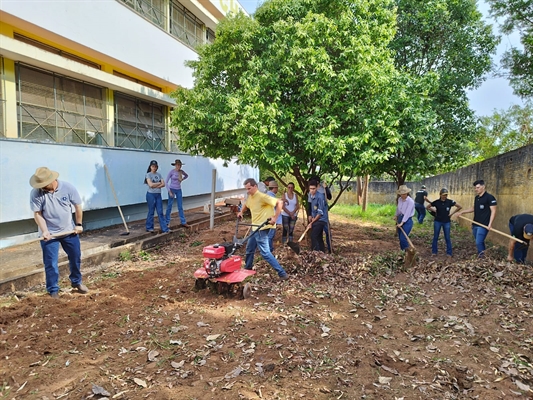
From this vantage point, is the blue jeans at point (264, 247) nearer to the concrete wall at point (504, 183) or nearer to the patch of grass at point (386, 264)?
the patch of grass at point (386, 264)

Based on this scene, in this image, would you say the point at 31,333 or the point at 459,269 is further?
the point at 459,269

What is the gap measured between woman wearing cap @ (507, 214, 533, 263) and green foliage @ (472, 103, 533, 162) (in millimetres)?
15711

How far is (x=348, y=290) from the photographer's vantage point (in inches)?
215

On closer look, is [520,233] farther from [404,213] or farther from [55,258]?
[55,258]

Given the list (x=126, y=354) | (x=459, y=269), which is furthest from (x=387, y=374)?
(x=459, y=269)

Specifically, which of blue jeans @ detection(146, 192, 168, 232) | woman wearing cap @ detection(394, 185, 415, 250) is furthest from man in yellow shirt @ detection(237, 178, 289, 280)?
blue jeans @ detection(146, 192, 168, 232)

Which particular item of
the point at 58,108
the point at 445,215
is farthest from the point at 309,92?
the point at 58,108

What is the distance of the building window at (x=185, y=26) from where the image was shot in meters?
13.0

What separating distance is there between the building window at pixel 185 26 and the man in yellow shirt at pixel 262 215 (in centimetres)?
1004

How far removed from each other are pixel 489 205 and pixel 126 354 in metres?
6.96

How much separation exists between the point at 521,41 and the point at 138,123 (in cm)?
1289

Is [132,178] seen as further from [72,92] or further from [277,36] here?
[277,36]

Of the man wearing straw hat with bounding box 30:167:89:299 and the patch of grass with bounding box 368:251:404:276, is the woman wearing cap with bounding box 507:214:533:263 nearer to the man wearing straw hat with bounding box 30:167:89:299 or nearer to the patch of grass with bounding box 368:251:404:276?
the patch of grass with bounding box 368:251:404:276

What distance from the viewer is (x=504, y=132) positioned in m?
21.9
